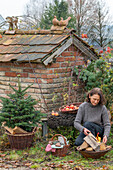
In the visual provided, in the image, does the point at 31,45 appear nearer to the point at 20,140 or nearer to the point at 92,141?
the point at 20,140

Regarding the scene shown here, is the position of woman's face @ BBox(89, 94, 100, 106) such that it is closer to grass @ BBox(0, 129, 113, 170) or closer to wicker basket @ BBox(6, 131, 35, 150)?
grass @ BBox(0, 129, 113, 170)

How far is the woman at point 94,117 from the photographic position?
169 inches

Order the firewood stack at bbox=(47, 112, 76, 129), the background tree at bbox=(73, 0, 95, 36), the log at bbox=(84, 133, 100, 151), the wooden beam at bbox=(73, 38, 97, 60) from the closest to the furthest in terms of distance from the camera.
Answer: the log at bbox=(84, 133, 100, 151)
the firewood stack at bbox=(47, 112, 76, 129)
the wooden beam at bbox=(73, 38, 97, 60)
the background tree at bbox=(73, 0, 95, 36)

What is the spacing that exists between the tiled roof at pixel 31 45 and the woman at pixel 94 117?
1.49 m

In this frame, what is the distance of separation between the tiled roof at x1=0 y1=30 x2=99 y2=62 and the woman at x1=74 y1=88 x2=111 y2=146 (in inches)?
58.8

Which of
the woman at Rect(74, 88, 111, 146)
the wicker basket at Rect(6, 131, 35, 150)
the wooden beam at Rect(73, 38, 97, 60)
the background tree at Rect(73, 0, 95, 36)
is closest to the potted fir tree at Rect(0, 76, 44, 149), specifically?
the wicker basket at Rect(6, 131, 35, 150)

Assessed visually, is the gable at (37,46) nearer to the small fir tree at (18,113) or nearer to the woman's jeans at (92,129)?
the small fir tree at (18,113)

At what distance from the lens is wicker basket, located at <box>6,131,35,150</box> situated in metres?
4.57

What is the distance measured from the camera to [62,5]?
19.7m

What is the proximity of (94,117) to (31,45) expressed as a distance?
252 cm

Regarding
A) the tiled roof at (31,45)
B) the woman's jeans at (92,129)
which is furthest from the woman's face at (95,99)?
the tiled roof at (31,45)

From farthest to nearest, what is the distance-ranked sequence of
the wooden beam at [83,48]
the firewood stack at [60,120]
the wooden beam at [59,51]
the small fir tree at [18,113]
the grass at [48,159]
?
the wooden beam at [83,48]
the wooden beam at [59,51]
the firewood stack at [60,120]
the small fir tree at [18,113]
the grass at [48,159]

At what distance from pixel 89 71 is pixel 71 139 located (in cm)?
→ 203

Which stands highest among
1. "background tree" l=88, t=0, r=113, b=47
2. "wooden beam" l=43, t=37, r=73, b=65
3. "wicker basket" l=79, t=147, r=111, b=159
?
"background tree" l=88, t=0, r=113, b=47
